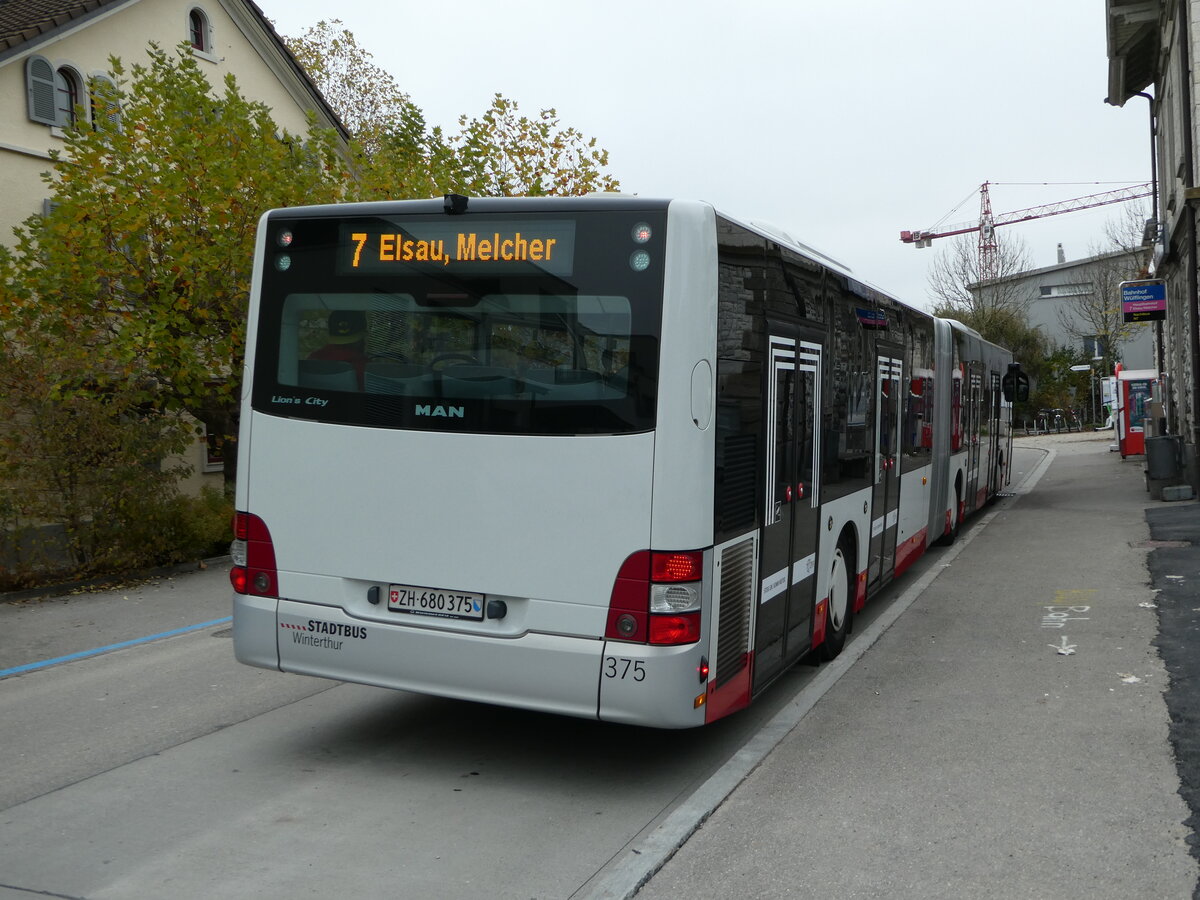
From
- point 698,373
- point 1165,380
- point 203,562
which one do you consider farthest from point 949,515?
point 1165,380

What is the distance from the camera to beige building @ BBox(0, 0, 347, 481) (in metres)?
21.3

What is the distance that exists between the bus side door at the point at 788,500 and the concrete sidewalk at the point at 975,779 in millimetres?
534

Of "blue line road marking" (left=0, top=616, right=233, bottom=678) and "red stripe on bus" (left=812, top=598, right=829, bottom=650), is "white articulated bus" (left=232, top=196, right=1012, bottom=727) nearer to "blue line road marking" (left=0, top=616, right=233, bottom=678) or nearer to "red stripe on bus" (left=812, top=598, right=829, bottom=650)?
"red stripe on bus" (left=812, top=598, right=829, bottom=650)

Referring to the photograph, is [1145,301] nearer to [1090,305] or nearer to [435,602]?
[435,602]

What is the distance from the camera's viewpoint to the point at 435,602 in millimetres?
5535

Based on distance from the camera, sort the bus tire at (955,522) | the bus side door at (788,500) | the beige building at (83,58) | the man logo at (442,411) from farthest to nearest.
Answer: the beige building at (83,58), the bus tire at (955,522), the bus side door at (788,500), the man logo at (442,411)

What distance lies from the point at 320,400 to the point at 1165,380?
27.4 metres

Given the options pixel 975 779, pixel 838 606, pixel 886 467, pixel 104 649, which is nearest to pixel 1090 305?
pixel 886 467

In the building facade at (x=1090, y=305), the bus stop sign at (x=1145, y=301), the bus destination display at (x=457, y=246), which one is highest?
the building facade at (x=1090, y=305)

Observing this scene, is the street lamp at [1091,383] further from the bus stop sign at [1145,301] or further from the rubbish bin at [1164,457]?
the rubbish bin at [1164,457]

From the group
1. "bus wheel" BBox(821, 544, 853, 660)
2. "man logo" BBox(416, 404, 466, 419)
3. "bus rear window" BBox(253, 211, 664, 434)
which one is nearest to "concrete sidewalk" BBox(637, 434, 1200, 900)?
"bus wheel" BBox(821, 544, 853, 660)

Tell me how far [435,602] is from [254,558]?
1.11m

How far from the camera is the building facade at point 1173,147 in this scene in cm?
1950

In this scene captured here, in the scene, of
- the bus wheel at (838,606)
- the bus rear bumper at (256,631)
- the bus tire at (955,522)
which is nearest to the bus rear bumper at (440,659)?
the bus rear bumper at (256,631)
